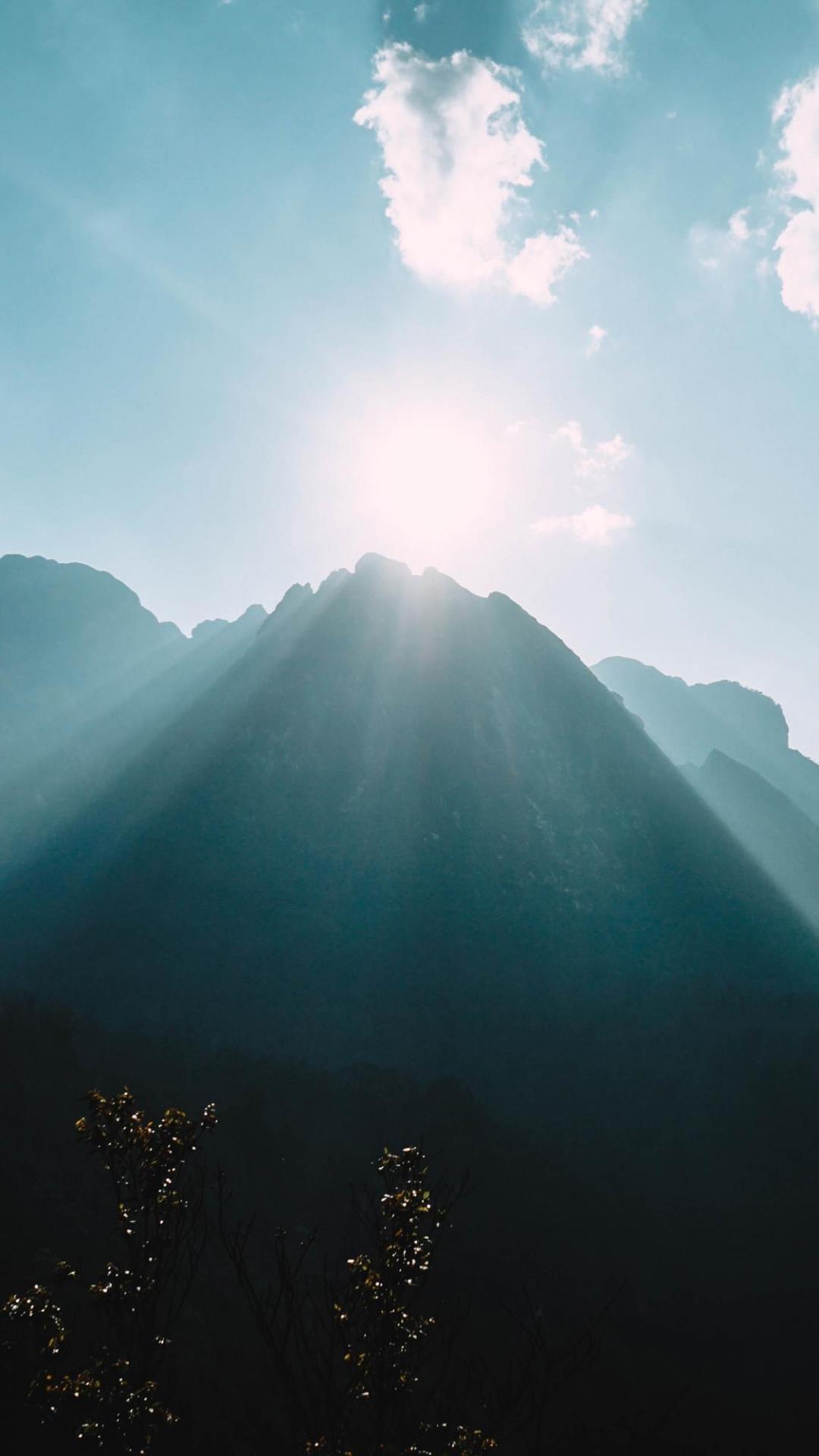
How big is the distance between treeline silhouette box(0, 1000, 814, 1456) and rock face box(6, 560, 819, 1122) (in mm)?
7211

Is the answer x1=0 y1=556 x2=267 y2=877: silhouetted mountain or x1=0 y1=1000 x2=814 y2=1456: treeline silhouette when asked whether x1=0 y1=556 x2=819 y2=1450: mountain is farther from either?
x1=0 y1=556 x2=267 y2=877: silhouetted mountain

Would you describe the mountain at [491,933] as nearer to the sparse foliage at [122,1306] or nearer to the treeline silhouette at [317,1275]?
the treeline silhouette at [317,1275]

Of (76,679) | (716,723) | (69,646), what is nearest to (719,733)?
(716,723)

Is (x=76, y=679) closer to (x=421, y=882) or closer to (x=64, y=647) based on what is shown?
(x=64, y=647)

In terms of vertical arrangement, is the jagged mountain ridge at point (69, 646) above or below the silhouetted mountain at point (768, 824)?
above

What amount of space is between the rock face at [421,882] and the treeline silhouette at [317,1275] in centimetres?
721

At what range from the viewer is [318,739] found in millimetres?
83812

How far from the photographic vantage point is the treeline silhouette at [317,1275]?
36.9ft

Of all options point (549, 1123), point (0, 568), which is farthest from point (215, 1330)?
point (0, 568)

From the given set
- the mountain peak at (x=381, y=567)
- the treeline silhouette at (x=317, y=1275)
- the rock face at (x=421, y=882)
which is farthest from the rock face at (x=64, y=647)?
the treeline silhouette at (x=317, y=1275)

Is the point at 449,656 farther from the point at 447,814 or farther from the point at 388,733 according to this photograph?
the point at 447,814

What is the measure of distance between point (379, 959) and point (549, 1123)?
22.6m

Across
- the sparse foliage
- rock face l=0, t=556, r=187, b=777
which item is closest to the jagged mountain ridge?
rock face l=0, t=556, r=187, b=777

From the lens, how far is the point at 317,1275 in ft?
120
